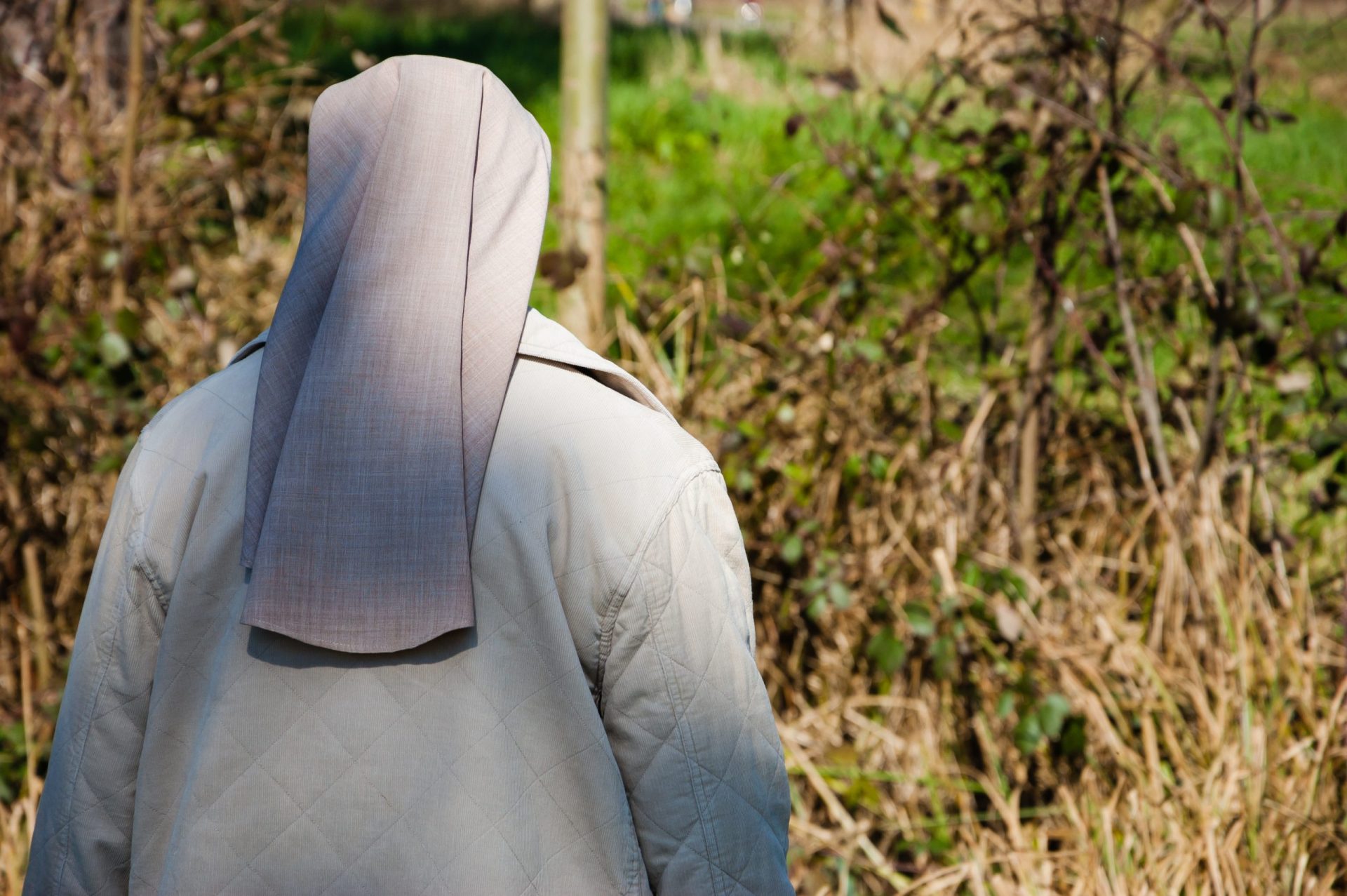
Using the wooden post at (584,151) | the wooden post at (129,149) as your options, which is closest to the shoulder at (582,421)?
the wooden post at (584,151)

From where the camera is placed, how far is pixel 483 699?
4.49 ft

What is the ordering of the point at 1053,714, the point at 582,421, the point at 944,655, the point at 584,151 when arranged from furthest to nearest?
the point at 584,151 → the point at 944,655 → the point at 1053,714 → the point at 582,421

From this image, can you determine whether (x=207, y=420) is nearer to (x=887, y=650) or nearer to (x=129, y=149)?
(x=887, y=650)

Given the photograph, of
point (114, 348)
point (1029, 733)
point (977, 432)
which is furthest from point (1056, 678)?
point (114, 348)

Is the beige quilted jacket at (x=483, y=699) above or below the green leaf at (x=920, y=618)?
above

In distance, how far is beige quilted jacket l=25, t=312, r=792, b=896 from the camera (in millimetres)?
1350

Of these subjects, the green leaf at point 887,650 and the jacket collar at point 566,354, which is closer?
the jacket collar at point 566,354

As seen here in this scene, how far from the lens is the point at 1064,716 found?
2818 millimetres

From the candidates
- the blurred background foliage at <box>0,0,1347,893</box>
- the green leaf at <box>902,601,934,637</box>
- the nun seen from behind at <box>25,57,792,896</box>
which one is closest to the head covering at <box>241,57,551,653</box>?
the nun seen from behind at <box>25,57,792,896</box>

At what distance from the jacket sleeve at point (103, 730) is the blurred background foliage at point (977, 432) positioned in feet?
4.64

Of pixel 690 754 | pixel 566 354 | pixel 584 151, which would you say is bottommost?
pixel 690 754

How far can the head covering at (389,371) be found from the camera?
1.29 metres

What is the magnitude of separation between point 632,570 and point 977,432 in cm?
222

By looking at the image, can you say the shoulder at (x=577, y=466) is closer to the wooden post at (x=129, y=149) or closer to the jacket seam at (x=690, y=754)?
the jacket seam at (x=690, y=754)
